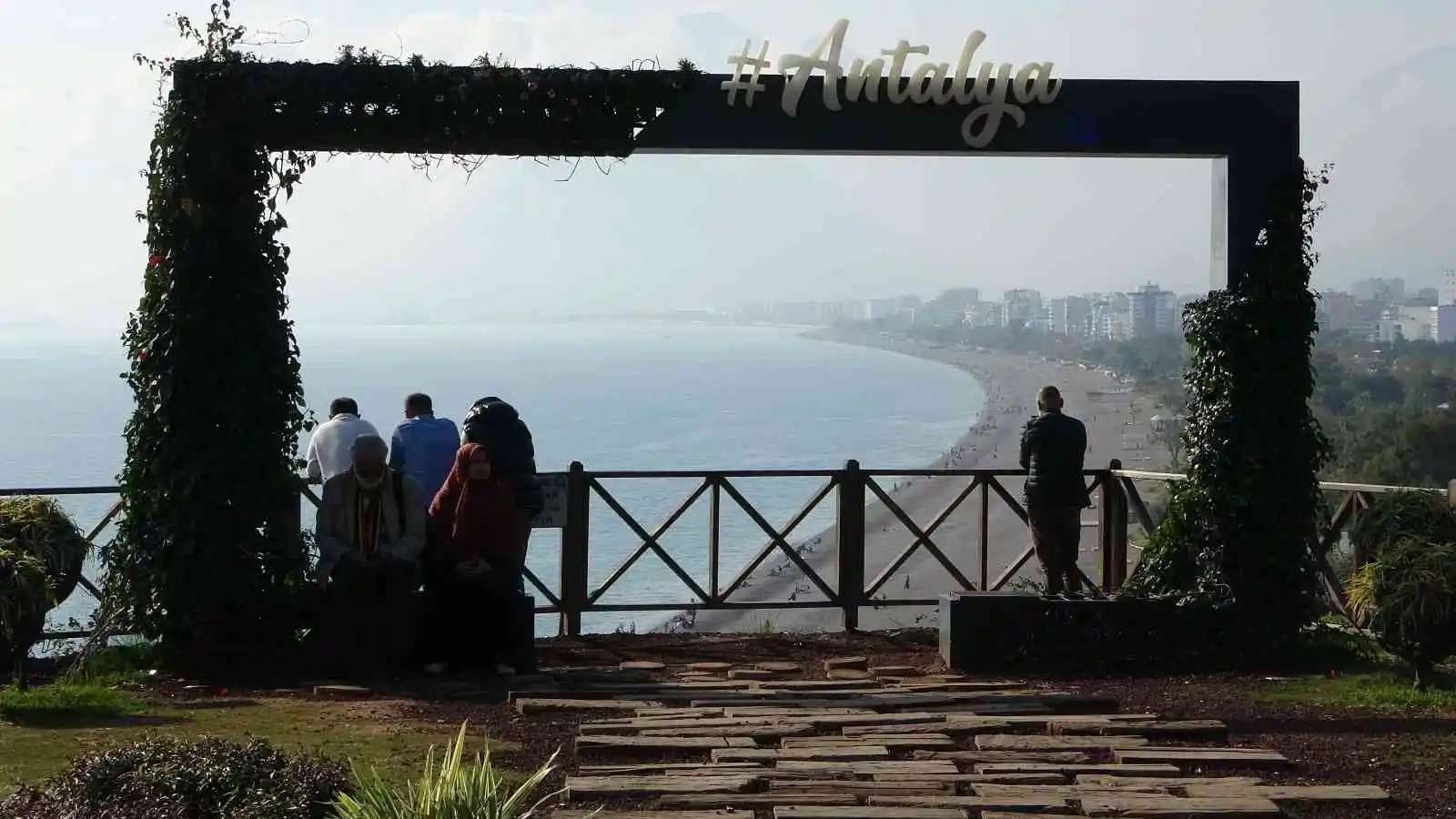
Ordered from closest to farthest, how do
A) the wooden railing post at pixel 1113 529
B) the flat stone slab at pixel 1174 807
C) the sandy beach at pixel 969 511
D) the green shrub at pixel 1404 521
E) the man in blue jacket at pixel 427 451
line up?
the flat stone slab at pixel 1174 807, the green shrub at pixel 1404 521, the man in blue jacket at pixel 427 451, the wooden railing post at pixel 1113 529, the sandy beach at pixel 969 511

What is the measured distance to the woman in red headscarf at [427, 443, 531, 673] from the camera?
945 cm

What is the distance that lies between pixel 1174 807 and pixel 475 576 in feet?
15.5

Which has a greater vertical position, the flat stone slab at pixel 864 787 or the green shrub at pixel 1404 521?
the green shrub at pixel 1404 521

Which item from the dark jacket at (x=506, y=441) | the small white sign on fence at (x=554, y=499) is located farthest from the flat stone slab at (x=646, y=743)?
the small white sign on fence at (x=554, y=499)

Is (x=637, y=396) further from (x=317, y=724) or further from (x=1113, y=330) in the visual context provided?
(x=317, y=724)

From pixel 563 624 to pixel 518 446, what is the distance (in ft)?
7.86

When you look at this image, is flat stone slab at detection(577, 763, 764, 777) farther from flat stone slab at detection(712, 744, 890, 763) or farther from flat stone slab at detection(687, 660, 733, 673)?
flat stone slab at detection(687, 660, 733, 673)

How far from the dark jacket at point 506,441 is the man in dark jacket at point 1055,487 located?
4.26m

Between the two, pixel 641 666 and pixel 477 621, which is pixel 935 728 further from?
pixel 477 621

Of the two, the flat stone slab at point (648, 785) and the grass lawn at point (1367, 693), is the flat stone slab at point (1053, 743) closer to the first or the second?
the flat stone slab at point (648, 785)

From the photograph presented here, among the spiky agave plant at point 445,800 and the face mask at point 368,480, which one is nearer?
the spiky agave plant at point 445,800

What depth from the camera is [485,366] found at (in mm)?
161000

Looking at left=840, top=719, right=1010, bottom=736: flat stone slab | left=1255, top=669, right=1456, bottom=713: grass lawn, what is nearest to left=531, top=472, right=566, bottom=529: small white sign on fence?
left=840, top=719, right=1010, bottom=736: flat stone slab

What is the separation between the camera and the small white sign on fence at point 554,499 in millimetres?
11633
